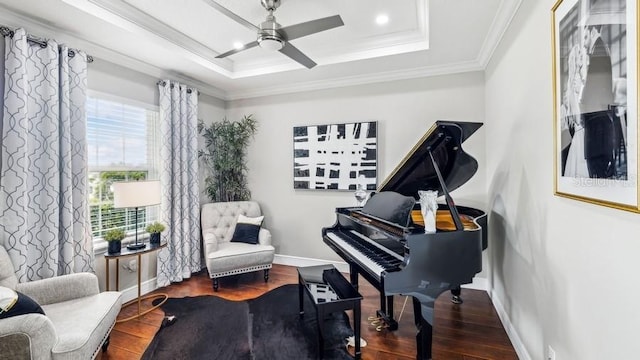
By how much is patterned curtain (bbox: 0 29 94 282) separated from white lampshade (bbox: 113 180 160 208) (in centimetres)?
34

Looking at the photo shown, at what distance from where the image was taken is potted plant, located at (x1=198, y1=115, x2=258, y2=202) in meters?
4.37

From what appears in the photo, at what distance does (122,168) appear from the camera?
337cm

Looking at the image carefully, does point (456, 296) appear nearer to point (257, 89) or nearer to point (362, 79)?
point (362, 79)

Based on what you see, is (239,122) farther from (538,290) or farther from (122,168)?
(538,290)

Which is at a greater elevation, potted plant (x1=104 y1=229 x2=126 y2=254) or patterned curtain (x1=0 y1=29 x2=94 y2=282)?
patterned curtain (x1=0 y1=29 x2=94 y2=282)

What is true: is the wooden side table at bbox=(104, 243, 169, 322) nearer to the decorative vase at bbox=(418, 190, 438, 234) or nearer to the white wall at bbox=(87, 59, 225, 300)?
the white wall at bbox=(87, 59, 225, 300)

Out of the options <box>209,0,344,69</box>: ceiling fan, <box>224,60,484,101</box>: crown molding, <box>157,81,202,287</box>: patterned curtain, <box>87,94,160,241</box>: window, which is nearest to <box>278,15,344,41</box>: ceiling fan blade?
<box>209,0,344,69</box>: ceiling fan

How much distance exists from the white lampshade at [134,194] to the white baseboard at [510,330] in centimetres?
344

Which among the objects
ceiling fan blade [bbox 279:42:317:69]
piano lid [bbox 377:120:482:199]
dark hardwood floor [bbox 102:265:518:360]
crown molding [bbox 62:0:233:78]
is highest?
crown molding [bbox 62:0:233:78]

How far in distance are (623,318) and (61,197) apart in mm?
3815

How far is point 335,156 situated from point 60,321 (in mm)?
3225

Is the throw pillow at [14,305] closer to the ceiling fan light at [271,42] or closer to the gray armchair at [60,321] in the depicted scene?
the gray armchair at [60,321]

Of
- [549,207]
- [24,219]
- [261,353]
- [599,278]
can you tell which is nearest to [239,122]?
[24,219]

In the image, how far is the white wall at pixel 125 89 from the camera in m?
3.07
